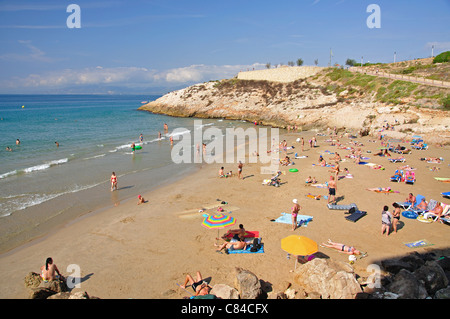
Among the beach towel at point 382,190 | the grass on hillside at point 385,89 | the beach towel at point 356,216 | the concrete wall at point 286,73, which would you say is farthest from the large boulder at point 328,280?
the concrete wall at point 286,73

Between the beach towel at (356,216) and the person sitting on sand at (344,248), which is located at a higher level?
the beach towel at (356,216)

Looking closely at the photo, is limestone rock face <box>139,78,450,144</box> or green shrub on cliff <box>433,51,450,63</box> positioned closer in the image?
Answer: limestone rock face <box>139,78,450,144</box>

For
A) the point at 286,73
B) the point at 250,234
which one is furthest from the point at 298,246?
the point at 286,73

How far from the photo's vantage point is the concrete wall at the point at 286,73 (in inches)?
2373

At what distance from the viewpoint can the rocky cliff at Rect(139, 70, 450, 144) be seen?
105 ft

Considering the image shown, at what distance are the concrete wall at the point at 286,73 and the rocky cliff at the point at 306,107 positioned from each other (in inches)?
55.7

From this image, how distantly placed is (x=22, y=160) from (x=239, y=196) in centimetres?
2299

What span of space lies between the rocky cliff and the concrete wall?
141 centimetres

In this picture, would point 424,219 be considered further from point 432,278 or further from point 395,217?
point 432,278

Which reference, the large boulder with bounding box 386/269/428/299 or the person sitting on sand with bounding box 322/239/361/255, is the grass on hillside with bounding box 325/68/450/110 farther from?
the large boulder with bounding box 386/269/428/299

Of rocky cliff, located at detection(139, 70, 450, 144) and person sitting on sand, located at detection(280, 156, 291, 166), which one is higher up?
rocky cliff, located at detection(139, 70, 450, 144)

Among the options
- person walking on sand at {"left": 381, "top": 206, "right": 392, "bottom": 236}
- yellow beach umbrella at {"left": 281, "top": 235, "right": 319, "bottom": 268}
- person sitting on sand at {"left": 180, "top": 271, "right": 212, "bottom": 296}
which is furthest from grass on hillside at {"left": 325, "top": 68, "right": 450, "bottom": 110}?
person sitting on sand at {"left": 180, "top": 271, "right": 212, "bottom": 296}

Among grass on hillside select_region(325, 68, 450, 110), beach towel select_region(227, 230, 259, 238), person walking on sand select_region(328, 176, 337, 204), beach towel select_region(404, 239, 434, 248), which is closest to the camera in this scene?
beach towel select_region(404, 239, 434, 248)

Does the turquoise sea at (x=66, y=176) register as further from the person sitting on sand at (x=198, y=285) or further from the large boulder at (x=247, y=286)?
the large boulder at (x=247, y=286)
